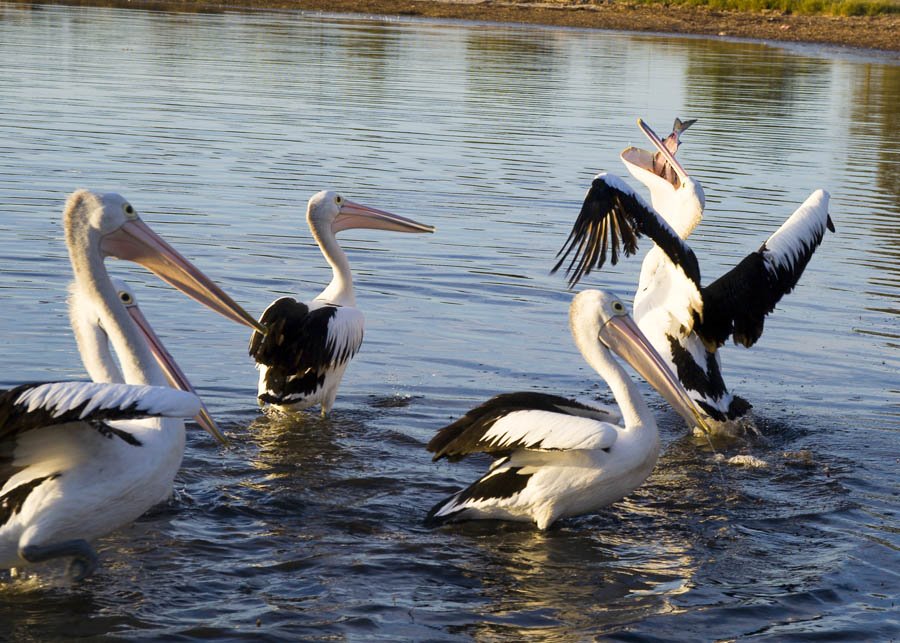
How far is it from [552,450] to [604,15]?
108ft

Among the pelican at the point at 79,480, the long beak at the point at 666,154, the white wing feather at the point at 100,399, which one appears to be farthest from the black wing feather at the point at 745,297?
the white wing feather at the point at 100,399

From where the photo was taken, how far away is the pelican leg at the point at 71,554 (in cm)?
405

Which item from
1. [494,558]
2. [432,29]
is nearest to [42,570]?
[494,558]

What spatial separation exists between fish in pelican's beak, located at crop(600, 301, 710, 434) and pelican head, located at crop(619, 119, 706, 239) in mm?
1850

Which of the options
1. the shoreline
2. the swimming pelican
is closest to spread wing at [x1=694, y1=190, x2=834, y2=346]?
the swimming pelican

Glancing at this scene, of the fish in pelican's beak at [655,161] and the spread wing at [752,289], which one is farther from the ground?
the fish in pelican's beak at [655,161]

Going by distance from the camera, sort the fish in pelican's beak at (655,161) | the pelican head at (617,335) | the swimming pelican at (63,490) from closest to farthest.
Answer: the swimming pelican at (63,490) < the pelican head at (617,335) < the fish in pelican's beak at (655,161)

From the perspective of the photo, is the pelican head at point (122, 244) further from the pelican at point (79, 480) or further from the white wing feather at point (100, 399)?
the white wing feather at point (100, 399)

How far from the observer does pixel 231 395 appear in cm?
668

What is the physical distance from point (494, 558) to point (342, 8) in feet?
108

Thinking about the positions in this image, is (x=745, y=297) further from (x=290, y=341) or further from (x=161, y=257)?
(x=161, y=257)

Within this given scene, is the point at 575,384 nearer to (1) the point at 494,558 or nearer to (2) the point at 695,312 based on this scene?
(2) the point at 695,312

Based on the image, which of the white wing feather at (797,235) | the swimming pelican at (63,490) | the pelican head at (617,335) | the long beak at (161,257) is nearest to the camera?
the swimming pelican at (63,490)

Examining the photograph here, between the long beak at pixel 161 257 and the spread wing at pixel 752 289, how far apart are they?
2.91m
